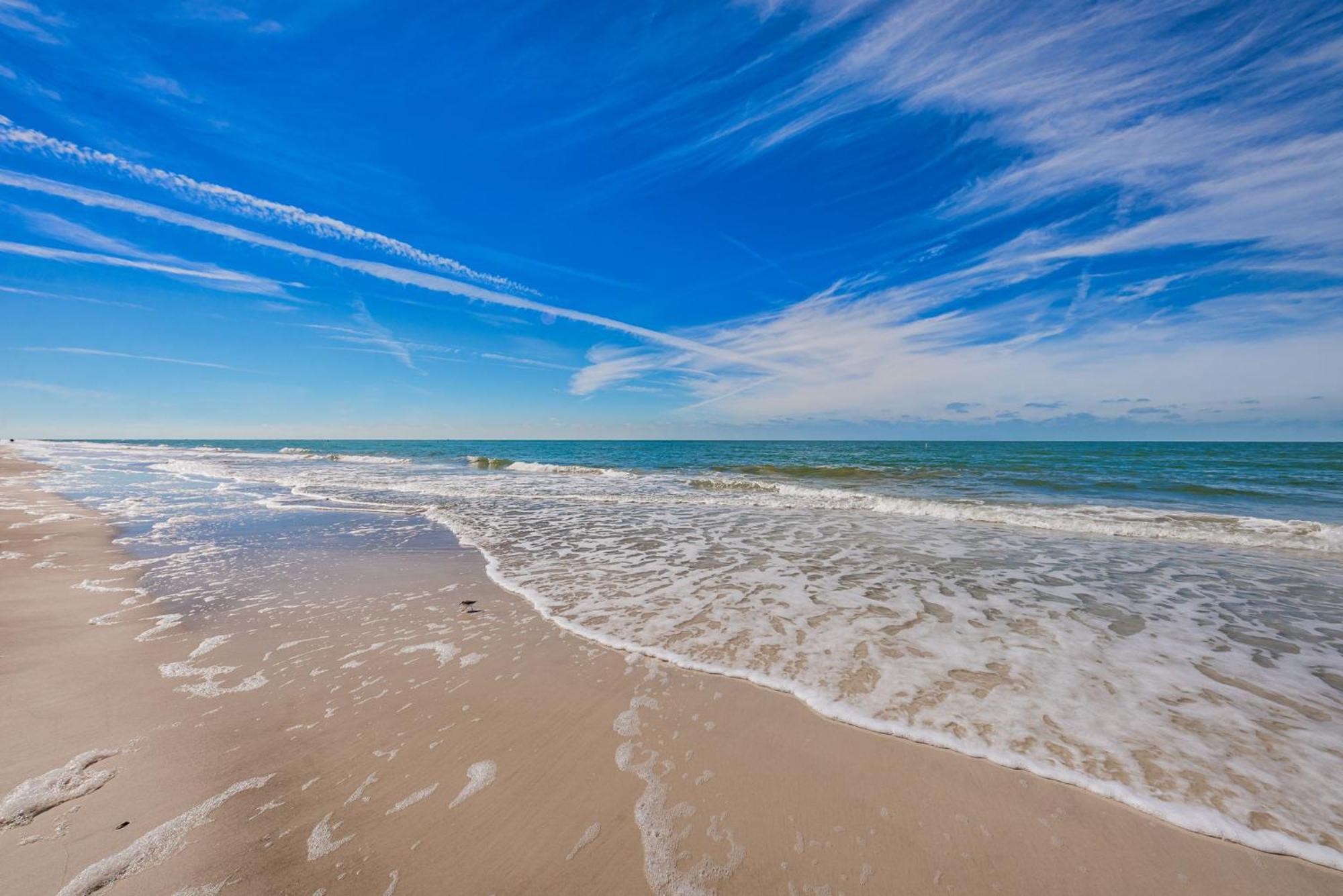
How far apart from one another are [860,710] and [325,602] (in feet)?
19.0

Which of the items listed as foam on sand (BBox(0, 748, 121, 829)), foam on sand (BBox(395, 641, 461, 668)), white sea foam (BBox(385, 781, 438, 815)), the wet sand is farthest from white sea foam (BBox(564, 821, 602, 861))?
foam on sand (BBox(0, 748, 121, 829))

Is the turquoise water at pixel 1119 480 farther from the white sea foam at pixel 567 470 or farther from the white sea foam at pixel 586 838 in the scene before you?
the white sea foam at pixel 586 838

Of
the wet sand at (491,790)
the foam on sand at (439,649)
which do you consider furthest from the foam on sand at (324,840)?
the foam on sand at (439,649)

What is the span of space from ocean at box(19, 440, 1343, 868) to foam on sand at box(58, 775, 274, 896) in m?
2.94

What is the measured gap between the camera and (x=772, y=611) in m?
5.75

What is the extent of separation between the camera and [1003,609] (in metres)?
5.98

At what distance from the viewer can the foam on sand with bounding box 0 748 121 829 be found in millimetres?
2484

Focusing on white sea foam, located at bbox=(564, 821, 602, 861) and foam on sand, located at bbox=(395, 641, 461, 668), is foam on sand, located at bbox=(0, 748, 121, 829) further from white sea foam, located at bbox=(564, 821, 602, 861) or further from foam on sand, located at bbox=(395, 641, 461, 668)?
white sea foam, located at bbox=(564, 821, 602, 861)

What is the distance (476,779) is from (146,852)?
1384 millimetres

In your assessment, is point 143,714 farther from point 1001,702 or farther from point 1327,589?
point 1327,589

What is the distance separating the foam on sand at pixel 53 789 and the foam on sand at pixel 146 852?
2.07 feet

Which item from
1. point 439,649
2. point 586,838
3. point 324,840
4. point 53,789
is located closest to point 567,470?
point 439,649

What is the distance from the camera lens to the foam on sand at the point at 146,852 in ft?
6.93

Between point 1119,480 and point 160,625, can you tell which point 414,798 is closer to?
point 160,625
